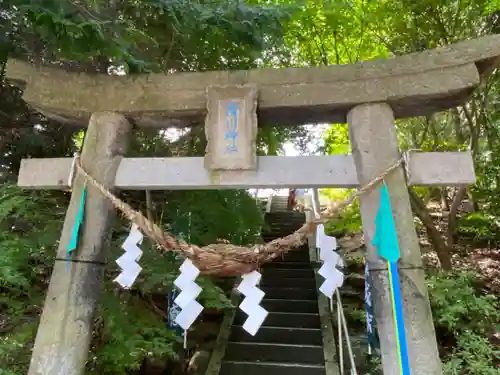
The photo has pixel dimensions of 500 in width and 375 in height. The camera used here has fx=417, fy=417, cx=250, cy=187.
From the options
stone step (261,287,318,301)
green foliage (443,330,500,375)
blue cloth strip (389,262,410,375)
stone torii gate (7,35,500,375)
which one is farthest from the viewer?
stone step (261,287,318,301)

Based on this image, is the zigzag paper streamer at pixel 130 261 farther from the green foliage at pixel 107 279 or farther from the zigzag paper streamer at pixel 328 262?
the zigzag paper streamer at pixel 328 262

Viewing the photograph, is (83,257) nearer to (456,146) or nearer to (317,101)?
(317,101)

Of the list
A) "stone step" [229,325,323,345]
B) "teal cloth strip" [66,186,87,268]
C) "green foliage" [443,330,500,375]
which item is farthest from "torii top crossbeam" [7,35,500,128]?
"stone step" [229,325,323,345]

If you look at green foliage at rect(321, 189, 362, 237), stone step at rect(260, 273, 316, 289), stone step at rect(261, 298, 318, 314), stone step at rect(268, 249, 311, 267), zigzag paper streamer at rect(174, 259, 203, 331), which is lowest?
zigzag paper streamer at rect(174, 259, 203, 331)

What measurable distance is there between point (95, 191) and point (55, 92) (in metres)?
0.83

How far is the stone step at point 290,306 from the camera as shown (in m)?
5.54

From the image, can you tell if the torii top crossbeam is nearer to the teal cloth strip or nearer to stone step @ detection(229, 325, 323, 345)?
the teal cloth strip

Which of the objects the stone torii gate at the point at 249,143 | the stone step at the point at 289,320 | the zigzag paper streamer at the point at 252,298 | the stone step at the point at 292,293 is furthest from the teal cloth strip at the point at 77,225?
the stone step at the point at 292,293

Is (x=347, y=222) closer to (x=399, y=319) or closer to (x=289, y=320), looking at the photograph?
(x=289, y=320)

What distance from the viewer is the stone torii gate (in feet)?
8.15

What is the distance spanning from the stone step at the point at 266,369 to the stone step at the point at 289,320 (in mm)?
829

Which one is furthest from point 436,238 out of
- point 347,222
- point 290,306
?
point 290,306

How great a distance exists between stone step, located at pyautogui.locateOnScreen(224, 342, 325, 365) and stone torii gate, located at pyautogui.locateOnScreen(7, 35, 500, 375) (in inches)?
90.6

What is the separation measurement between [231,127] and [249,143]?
6.8 inches
